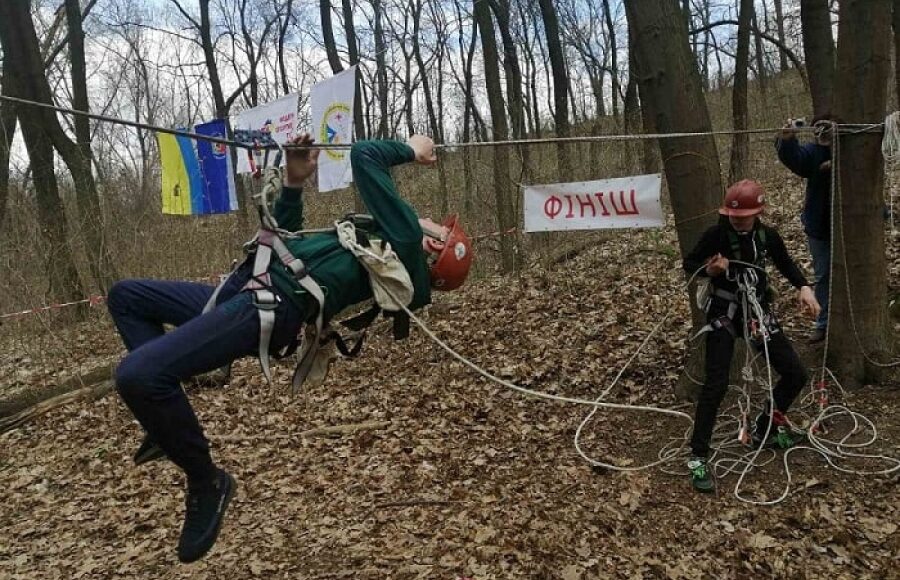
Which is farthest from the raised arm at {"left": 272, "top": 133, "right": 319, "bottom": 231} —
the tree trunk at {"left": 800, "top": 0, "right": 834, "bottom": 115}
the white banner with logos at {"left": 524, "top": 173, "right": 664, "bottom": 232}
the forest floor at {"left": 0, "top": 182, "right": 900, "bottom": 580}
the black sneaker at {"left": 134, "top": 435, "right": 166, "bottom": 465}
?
the tree trunk at {"left": 800, "top": 0, "right": 834, "bottom": 115}

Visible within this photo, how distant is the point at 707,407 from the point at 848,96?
231 centimetres

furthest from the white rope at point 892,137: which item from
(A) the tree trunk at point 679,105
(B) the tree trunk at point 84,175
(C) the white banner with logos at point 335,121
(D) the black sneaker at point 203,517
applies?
(B) the tree trunk at point 84,175

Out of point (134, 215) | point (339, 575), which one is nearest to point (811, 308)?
point (339, 575)

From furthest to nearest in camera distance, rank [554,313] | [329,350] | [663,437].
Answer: [554,313], [663,437], [329,350]

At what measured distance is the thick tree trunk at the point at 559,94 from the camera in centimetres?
1009

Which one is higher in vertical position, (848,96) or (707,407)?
(848,96)

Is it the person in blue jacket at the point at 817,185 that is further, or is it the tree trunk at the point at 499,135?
the tree trunk at the point at 499,135

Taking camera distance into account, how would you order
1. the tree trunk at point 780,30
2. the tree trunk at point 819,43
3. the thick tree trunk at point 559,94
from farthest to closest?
the tree trunk at point 780,30, the thick tree trunk at point 559,94, the tree trunk at point 819,43

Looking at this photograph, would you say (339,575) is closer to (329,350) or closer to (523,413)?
(329,350)

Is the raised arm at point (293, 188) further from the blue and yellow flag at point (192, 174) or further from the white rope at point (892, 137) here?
the blue and yellow flag at point (192, 174)

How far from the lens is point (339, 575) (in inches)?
167

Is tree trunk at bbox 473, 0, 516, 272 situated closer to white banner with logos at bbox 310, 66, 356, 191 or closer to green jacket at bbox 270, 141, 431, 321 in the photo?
white banner with logos at bbox 310, 66, 356, 191

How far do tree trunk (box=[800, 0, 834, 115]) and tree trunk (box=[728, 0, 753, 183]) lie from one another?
6.30 feet

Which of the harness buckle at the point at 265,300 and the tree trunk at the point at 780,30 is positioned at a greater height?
the tree trunk at the point at 780,30
